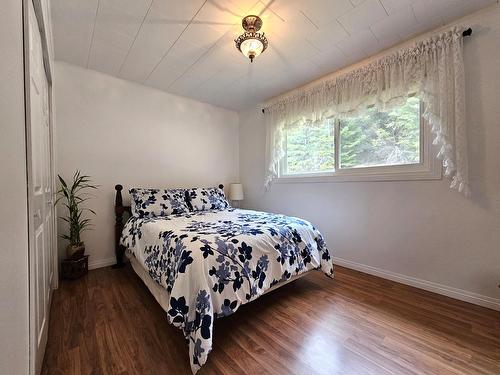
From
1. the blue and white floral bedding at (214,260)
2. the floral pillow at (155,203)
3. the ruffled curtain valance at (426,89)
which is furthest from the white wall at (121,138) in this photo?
the ruffled curtain valance at (426,89)

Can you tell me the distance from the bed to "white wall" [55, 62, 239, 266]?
0.67 m

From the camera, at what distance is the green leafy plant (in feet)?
7.40

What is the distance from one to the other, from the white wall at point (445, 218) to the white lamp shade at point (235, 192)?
4.80 feet

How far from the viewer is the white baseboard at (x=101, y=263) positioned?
2.55 metres

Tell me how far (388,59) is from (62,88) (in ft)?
11.4

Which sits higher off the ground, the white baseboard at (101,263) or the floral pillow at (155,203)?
the floral pillow at (155,203)

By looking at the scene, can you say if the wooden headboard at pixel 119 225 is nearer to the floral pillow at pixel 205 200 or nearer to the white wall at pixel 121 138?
the white wall at pixel 121 138

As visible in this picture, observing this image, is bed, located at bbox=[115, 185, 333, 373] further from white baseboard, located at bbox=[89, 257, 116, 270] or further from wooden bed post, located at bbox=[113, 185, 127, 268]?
white baseboard, located at bbox=[89, 257, 116, 270]

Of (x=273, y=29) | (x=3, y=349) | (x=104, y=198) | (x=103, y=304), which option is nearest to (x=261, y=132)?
(x=273, y=29)

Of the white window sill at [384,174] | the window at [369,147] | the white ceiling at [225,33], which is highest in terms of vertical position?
the white ceiling at [225,33]

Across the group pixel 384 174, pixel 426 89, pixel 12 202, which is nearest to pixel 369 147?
pixel 384 174

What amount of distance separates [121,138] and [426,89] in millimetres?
3363

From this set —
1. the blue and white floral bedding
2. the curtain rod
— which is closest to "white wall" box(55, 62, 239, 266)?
the blue and white floral bedding

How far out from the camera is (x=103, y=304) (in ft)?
5.87
